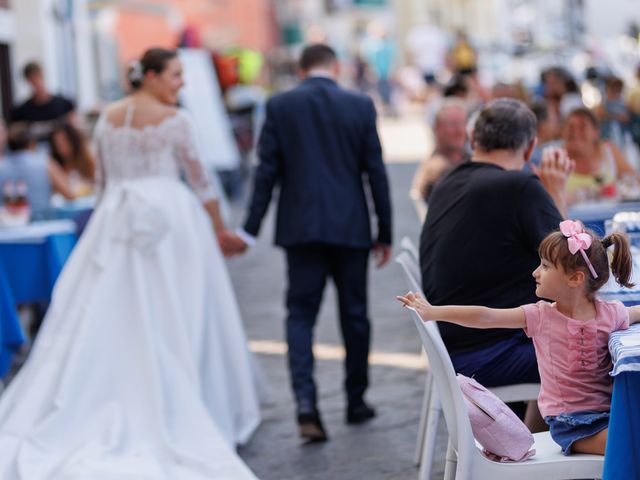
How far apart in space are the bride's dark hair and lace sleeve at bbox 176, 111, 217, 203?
241 millimetres

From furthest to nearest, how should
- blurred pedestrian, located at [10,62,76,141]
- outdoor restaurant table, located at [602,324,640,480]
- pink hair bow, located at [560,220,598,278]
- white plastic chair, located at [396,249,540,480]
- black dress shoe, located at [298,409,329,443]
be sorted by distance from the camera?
blurred pedestrian, located at [10,62,76,141] → black dress shoe, located at [298,409,329,443] → white plastic chair, located at [396,249,540,480] → pink hair bow, located at [560,220,598,278] → outdoor restaurant table, located at [602,324,640,480]

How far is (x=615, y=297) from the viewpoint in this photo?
4145 millimetres

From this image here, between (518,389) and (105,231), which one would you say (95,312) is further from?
(518,389)

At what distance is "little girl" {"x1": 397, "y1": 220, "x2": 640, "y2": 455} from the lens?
12.1ft

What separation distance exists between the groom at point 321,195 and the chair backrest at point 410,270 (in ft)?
4.60

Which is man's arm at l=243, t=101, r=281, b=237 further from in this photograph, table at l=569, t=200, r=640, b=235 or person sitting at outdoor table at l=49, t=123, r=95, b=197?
person sitting at outdoor table at l=49, t=123, r=95, b=197

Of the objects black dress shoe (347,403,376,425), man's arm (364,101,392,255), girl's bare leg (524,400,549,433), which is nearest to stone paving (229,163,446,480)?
black dress shoe (347,403,376,425)

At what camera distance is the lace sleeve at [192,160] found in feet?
20.6

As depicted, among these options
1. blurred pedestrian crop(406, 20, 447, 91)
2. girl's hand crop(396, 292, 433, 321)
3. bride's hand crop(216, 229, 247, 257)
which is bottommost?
blurred pedestrian crop(406, 20, 447, 91)

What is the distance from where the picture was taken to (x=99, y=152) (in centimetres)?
648

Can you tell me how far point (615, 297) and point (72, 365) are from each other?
283cm

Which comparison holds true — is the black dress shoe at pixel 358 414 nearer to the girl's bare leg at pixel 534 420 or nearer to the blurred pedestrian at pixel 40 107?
the girl's bare leg at pixel 534 420

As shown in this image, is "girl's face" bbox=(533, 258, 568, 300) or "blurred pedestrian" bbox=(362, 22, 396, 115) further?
"blurred pedestrian" bbox=(362, 22, 396, 115)

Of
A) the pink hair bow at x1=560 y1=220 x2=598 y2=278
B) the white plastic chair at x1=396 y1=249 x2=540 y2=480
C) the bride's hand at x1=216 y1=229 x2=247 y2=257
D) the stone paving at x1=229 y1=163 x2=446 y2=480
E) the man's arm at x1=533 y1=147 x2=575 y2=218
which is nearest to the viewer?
the pink hair bow at x1=560 y1=220 x2=598 y2=278
